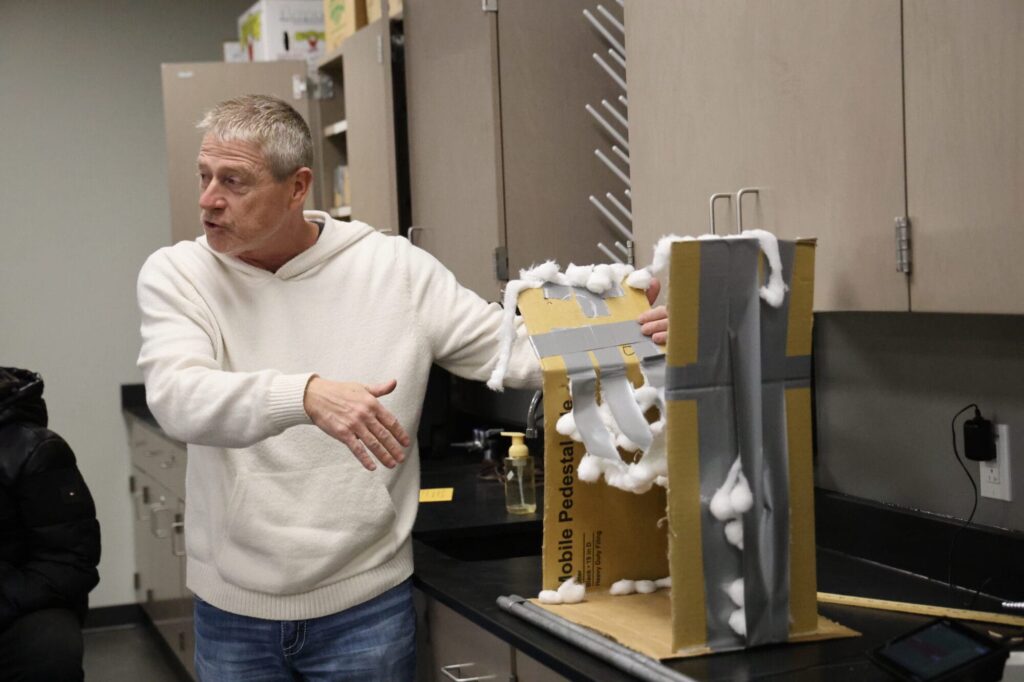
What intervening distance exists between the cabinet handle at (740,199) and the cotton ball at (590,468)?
0.45 metres

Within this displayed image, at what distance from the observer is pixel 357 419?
163cm

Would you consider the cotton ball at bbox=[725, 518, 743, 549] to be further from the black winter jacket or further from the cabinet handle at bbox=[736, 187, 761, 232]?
the black winter jacket

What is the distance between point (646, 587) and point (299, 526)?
1.87ft

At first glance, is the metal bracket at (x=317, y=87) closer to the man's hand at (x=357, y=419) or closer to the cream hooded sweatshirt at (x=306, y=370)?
the cream hooded sweatshirt at (x=306, y=370)

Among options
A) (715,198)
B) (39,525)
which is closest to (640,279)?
(715,198)

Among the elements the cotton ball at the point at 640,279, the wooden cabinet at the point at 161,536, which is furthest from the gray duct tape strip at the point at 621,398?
the wooden cabinet at the point at 161,536

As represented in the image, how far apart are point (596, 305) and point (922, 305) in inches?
18.0

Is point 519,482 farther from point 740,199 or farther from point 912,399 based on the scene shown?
point 740,199

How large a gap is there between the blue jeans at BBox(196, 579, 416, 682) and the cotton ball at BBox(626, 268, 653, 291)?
696mm

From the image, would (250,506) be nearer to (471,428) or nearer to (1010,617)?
(1010,617)

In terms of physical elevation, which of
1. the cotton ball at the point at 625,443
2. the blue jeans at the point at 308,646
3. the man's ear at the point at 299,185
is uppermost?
the man's ear at the point at 299,185

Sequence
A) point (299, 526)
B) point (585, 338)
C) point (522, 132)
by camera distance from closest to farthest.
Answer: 1. point (585, 338)
2. point (299, 526)
3. point (522, 132)

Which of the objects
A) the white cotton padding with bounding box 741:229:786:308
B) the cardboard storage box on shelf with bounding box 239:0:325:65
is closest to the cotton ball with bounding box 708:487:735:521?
the white cotton padding with bounding box 741:229:786:308

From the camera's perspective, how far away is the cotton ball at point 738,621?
1.48 meters
